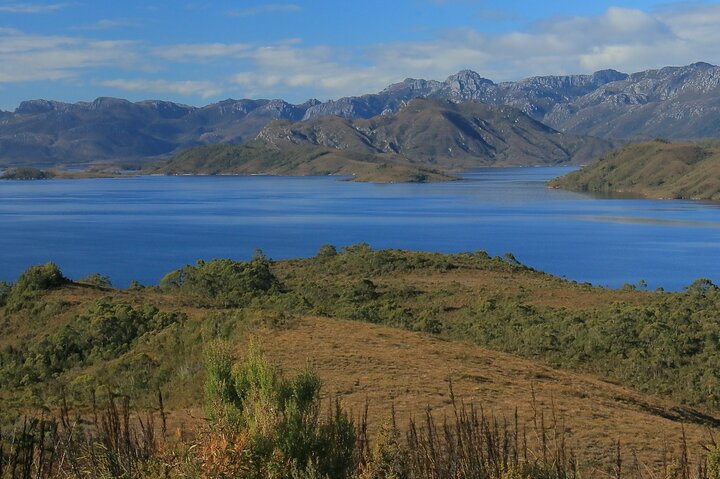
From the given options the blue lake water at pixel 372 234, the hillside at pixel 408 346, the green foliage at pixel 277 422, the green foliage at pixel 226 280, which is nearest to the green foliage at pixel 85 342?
the hillside at pixel 408 346

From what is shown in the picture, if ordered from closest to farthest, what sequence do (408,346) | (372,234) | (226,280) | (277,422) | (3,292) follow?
(277,422), (408,346), (3,292), (226,280), (372,234)

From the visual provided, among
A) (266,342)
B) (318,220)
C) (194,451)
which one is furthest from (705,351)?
(318,220)

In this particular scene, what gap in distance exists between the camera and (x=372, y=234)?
12225cm

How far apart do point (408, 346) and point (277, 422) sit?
15.4 m

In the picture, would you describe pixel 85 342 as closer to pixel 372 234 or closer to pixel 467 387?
pixel 467 387

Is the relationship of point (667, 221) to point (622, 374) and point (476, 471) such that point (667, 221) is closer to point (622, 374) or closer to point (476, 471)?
point (622, 374)

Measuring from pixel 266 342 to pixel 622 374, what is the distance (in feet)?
43.8

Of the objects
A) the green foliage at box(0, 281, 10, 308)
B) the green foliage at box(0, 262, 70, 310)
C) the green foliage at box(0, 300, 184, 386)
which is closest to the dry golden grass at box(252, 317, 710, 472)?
the green foliage at box(0, 300, 184, 386)

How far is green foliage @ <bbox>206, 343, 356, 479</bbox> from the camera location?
7488 mm

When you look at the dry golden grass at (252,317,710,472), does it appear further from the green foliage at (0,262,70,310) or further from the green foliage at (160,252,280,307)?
the green foliage at (160,252,280,307)

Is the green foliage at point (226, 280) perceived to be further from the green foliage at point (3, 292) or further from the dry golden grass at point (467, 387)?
the dry golden grass at point (467, 387)

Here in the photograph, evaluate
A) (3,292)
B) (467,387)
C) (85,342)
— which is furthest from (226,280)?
(467,387)

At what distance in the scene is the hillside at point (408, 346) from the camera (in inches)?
676

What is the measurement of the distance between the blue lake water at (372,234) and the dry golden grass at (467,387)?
58.2 meters
